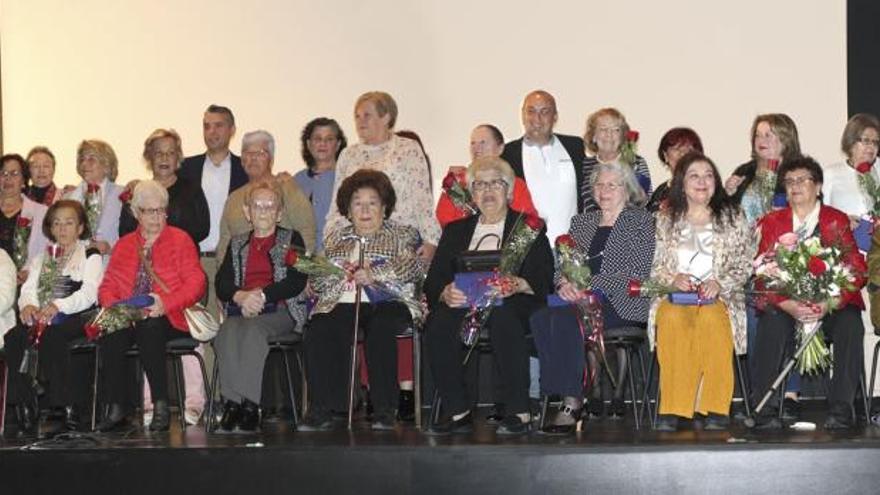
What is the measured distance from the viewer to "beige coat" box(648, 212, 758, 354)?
6.28m

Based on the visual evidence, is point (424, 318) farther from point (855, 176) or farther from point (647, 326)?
point (855, 176)

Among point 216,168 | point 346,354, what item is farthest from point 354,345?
point 216,168

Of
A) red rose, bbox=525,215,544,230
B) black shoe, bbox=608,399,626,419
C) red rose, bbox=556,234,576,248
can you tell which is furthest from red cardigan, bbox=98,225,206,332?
black shoe, bbox=608,399,626,419

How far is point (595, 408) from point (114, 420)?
2.19 m

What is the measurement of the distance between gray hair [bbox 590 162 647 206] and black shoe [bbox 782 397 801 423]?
111 centimetres

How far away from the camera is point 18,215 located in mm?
7953

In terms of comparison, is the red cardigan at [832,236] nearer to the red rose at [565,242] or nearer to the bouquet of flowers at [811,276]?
the bouquet of flowers at [811,276]

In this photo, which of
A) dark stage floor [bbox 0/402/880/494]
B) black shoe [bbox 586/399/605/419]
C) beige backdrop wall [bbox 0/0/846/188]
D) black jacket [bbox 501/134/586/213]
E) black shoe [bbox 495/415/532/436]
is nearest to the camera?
dark stage floor [bbox 0/402/880/494]

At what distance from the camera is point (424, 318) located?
681 cm

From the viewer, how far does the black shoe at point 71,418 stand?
275 inches

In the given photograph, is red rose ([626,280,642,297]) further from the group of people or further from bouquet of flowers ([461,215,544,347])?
bouquet of flowers ([461,215,544,347])

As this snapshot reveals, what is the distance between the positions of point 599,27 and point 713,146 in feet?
3.15

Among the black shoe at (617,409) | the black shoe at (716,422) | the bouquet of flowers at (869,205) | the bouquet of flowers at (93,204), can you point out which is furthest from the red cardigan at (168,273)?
the bouquet of flowers at (869,205)

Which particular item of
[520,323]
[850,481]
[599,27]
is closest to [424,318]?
[520,323]
